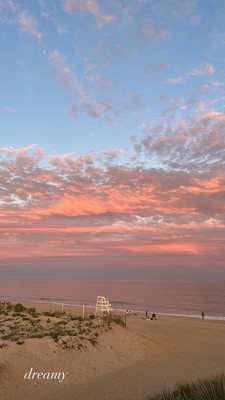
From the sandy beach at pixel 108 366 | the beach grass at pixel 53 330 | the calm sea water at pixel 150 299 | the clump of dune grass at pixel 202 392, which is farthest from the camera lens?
the calm sea water at pixel 150 299

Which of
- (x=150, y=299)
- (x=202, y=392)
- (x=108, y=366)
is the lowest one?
(x=108, y=366)

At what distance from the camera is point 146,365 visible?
1789cm

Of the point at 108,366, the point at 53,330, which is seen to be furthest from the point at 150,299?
the point at 108,366

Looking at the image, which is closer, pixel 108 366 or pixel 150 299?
pixel 108 366

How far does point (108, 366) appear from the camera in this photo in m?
17.0

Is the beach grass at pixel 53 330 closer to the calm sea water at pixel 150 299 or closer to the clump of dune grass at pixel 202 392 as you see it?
the clump of dune grass at pixel 202 392

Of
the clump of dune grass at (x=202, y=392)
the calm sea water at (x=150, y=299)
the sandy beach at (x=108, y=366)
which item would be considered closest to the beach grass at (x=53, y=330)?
the sandy beach at (x=108, y=366)

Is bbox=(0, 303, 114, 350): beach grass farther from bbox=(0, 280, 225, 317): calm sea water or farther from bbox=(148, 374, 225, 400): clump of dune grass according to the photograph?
bbox=(0, 280, 225, 317): calm sea water

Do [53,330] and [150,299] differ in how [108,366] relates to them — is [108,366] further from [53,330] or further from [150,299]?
[150,299]

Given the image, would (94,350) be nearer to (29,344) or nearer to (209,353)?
(29,344)

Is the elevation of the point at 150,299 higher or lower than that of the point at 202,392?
higher

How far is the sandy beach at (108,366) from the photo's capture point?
44.0 feet

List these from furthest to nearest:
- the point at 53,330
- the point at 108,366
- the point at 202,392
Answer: the point at 53,330 → the point at 108,366 → the point at 202,392

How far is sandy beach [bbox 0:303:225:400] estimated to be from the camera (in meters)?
13.4
